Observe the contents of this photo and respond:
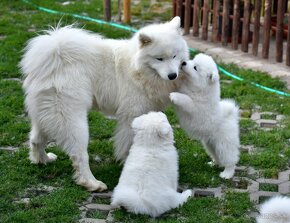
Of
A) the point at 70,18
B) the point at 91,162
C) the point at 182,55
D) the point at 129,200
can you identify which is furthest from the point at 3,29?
the point at 129,200

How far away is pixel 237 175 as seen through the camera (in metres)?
5.27

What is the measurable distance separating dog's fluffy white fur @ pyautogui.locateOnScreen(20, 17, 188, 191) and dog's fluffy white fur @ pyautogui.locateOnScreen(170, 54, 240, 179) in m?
0.16

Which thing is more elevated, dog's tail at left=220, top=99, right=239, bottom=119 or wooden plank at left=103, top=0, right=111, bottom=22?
wooden plank at left=103, top=0, right=111, bottom=22

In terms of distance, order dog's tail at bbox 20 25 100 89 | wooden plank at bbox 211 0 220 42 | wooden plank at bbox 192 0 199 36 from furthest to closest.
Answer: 1. wooden plank at bbox 192 0 199 36
2. wooden plank at bbox 211 0 220 42
3. dog's tail at bbox 20 25 100 89

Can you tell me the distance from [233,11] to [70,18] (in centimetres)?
302

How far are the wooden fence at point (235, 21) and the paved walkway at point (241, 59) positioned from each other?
92 millimetres

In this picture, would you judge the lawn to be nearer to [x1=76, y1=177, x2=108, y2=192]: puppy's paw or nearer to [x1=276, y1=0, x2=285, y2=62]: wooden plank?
[x1=76, y1=177, x2=108, y2=192]: puppy's paw

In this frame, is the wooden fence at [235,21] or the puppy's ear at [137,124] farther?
the wooden fence at [235,21]

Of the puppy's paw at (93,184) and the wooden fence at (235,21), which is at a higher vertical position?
the wooden fence at (235,21)

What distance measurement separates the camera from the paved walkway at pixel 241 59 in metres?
8.02

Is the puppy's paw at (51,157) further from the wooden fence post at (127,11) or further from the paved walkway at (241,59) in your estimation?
the wooden fence post at (127,11)

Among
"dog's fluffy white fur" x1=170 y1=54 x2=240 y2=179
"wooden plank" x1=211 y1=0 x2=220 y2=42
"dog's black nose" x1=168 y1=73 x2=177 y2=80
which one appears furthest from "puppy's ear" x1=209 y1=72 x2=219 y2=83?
"wooden plank" x1=211 y1=0 x2=220 y2=42

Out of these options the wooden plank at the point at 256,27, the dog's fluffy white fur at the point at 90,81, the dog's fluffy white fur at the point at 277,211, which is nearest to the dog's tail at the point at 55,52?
the dog's fluffy white fur at the point at 90,81

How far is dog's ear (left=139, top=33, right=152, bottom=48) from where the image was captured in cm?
484
